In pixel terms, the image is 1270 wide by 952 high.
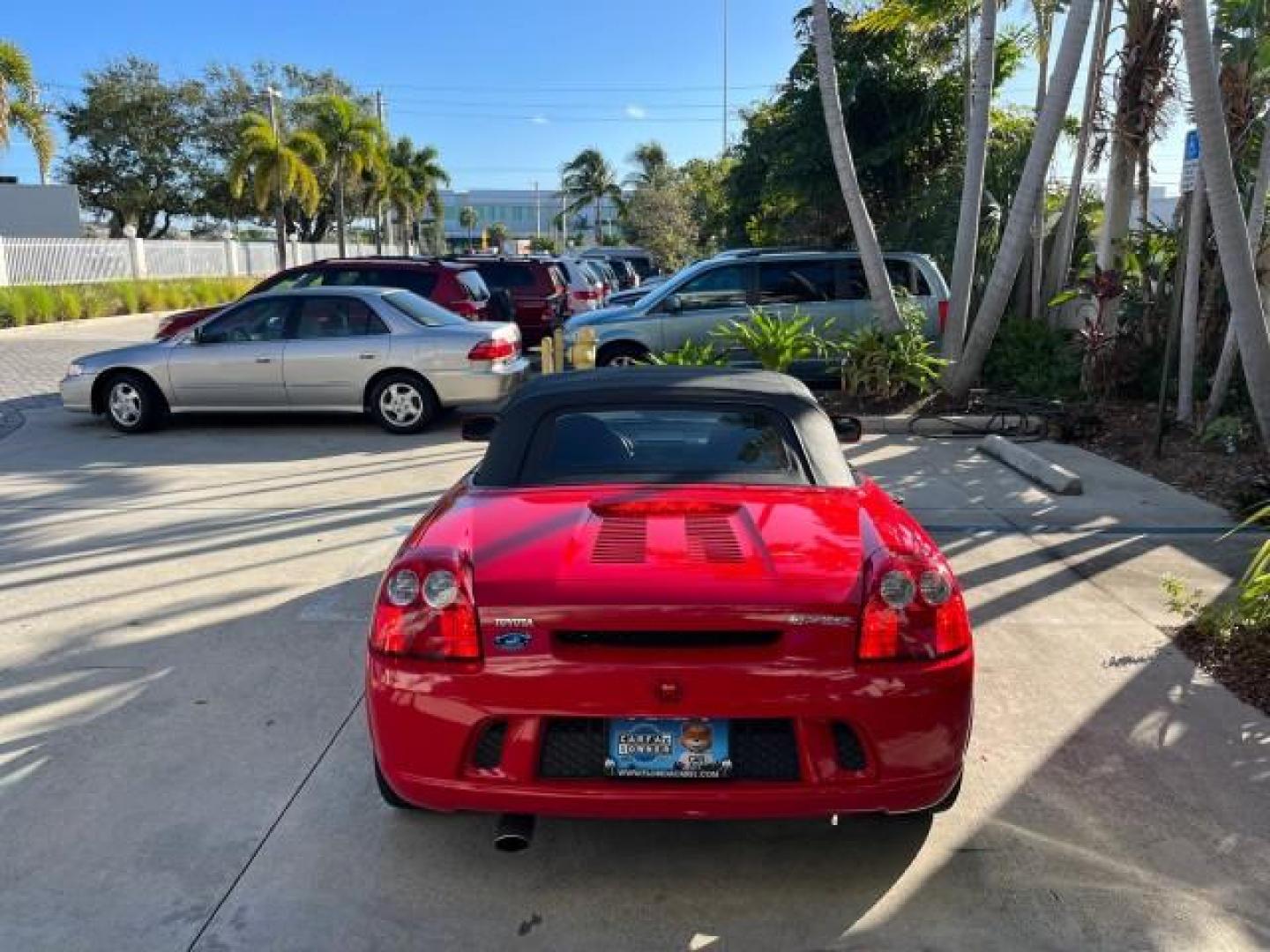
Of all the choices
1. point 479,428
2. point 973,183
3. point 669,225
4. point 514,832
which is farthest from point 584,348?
point 669,225

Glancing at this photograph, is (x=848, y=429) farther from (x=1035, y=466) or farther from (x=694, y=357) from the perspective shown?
(x=694, y=357)

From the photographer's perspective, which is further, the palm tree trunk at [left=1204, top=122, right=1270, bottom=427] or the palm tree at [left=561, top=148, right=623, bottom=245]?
the palm tree at [left=561, top=148, right=623, bottom=245]

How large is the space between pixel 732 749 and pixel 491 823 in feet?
3.36

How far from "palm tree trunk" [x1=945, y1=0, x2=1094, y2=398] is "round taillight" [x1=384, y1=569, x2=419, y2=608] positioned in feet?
29.6

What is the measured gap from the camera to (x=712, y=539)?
2992 mm

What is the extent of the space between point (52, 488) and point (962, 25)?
Result: 49.5 feet

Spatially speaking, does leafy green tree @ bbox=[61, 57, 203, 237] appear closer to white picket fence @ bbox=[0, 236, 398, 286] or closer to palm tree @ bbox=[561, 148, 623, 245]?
white picket fence @ bbox=[0, 236, 398, 286]

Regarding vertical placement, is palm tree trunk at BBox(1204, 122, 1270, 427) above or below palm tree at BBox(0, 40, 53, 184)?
below

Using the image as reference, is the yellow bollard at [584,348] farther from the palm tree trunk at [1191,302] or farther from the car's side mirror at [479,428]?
the palm tree trunk at [1191,302]

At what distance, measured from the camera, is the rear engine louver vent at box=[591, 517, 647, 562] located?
2.86 meters

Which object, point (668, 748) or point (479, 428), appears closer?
point (668, 748)

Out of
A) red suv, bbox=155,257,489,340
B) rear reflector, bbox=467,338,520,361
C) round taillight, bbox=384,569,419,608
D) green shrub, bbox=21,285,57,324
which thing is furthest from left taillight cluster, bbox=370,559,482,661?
green shrub, bbox=21,285,57,324

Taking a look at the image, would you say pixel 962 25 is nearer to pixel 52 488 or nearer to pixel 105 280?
pixel 52 488

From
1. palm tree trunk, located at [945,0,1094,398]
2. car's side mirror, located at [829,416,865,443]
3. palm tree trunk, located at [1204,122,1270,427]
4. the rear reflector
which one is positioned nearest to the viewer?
car's side mirror, located at [829,416,865,443]
